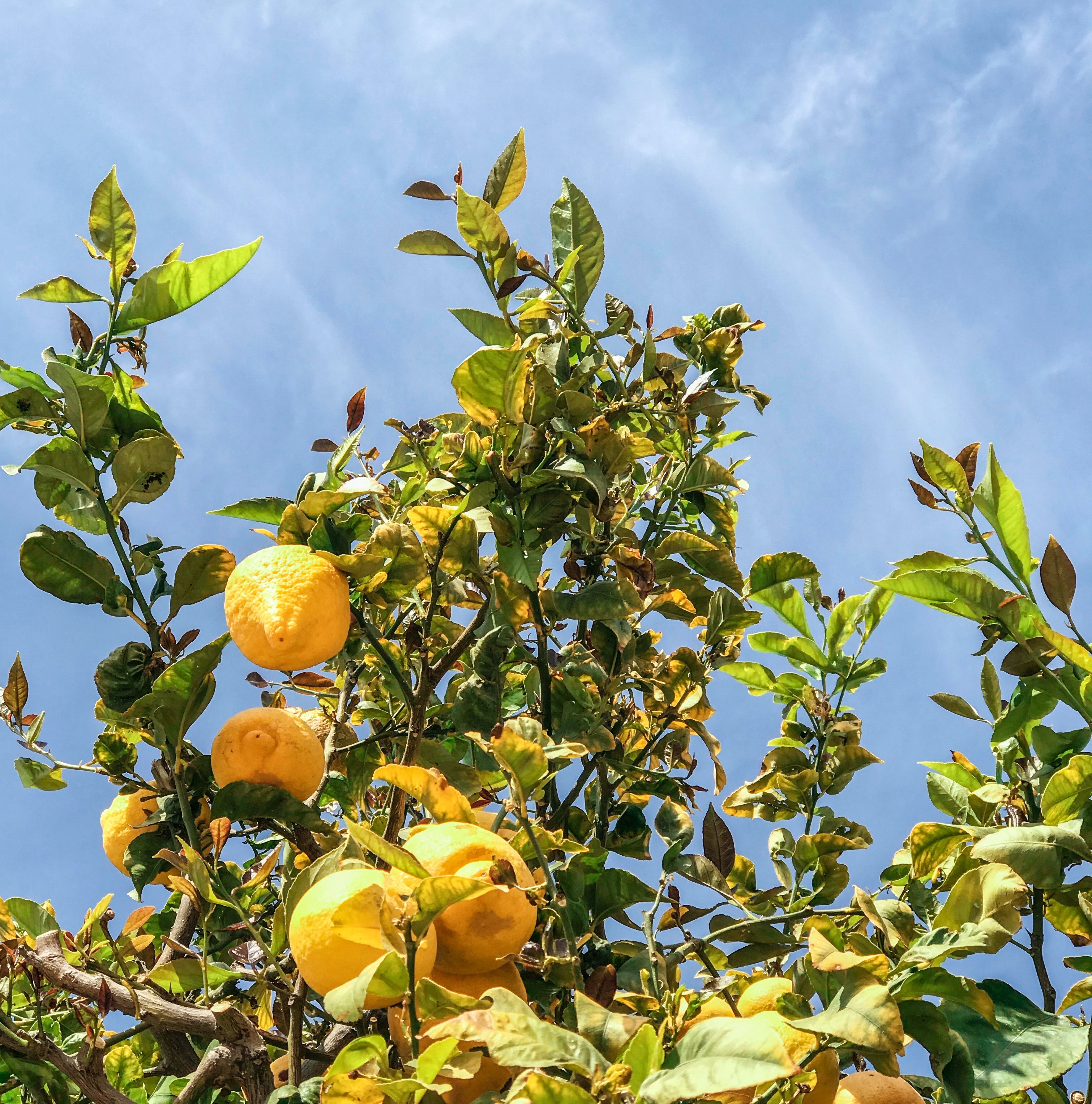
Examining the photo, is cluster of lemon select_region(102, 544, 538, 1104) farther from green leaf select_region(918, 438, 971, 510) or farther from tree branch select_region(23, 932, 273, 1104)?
green leaf select_region(918, 438, 971, 510)

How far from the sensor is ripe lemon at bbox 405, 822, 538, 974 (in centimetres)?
121

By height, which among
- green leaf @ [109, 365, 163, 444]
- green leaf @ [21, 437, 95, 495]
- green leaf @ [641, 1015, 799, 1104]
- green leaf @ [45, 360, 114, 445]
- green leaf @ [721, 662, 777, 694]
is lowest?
green leaf @ [641, 1015, 799, 1104]

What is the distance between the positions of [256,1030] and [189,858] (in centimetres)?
29

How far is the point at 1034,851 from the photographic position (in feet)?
4.25

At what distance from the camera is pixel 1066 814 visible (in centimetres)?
139

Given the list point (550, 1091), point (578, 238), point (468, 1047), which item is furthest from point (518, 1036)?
point (578, 238)

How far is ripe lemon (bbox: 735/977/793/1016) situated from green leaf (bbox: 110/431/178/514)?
115 cm

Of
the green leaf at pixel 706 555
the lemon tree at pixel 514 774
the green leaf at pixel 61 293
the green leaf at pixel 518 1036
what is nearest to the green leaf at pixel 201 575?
the lemon tree at pixel 514 774

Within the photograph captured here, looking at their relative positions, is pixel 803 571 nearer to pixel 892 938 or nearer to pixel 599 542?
pixel 599 542

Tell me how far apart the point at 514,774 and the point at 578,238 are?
1025mm

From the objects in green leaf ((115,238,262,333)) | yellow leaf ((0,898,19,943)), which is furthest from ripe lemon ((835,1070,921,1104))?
green leaf ((115,238,262,333))

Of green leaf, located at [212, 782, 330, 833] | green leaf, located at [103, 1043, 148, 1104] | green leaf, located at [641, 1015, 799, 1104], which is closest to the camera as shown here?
green leaf, located at [641, 1015, 799, 1104]

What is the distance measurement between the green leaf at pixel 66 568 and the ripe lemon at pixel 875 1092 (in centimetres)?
126

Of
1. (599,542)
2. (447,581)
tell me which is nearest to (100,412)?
(447,581)
